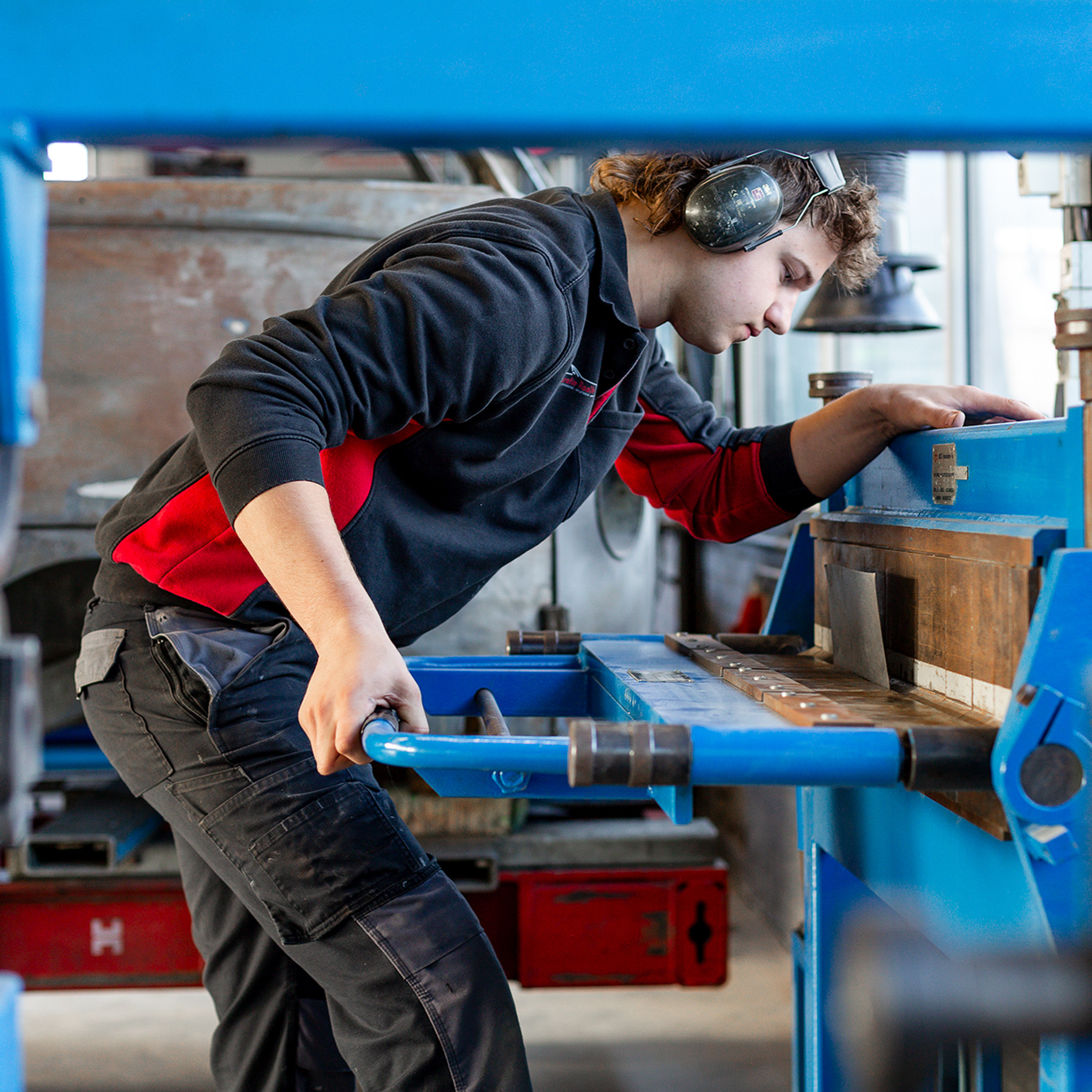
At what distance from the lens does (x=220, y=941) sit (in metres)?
1.56

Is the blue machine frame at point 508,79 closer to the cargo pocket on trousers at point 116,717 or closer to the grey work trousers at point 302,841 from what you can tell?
the grey work trousers at point 302,841

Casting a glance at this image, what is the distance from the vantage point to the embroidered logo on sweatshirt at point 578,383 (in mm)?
1436

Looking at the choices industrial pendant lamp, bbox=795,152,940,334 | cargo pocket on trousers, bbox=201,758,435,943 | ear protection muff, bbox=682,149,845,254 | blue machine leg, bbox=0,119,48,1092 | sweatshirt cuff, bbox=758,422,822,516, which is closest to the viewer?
blue machine leg, bbox=0,119,48,1092

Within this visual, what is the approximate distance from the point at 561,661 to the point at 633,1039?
147 cm

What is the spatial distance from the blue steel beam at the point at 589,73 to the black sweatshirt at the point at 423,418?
498mm

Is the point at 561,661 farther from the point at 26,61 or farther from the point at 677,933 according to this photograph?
the point at 26,61

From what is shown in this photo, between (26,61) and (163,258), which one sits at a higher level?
(163,258)

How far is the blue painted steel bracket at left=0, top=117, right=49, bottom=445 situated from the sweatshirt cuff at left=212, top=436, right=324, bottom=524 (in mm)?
434

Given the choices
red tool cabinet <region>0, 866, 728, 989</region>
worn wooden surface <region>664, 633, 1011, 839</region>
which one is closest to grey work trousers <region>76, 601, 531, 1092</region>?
worn wooden surface <region>664, 633, 1011, 839</region>

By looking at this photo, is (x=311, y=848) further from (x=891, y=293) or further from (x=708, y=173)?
(x=891, y=293)

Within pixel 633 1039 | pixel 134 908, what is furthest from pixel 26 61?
pixel 633 1039

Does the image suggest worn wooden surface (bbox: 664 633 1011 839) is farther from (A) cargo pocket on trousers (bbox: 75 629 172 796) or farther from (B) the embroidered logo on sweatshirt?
(A) cargo pocket on trousers (bbox: 75 629 172 796)

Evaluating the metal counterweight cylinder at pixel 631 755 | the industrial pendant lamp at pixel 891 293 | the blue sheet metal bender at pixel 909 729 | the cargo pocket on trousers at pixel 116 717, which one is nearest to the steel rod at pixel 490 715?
the blue sheet metal bender at pixel 909 729

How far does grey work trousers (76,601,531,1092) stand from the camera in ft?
3.96
